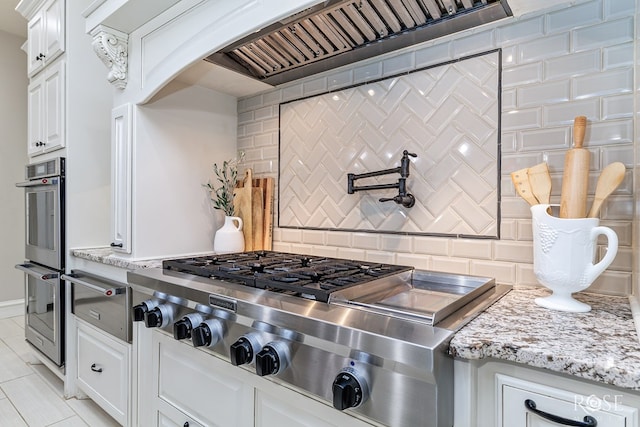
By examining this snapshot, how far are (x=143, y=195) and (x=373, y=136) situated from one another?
1.21 metres

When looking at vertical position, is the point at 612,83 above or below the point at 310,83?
below

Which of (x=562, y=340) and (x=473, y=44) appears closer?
(x=562, y=340)

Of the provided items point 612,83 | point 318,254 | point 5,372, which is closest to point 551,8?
point 612,83

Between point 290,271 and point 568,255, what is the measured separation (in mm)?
847

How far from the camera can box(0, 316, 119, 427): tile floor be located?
1.97 meters

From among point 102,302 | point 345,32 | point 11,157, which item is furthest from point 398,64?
point 11,157

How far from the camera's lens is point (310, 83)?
1882 millimetres

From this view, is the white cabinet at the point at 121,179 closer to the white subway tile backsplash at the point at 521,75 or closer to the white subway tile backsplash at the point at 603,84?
the white subway tile backsplash at the point at 521,75

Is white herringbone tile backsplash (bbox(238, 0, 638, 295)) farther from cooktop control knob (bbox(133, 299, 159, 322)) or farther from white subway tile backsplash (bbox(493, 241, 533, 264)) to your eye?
cooktop control knob (bbox(133, 299, 159, 322))

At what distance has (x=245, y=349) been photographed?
976 mm

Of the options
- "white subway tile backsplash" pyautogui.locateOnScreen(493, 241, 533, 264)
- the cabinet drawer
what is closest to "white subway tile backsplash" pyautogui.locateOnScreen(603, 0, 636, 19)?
"white subway tile backsplash" pyautogui.locateOnScreen(493, 241, 533, 264)

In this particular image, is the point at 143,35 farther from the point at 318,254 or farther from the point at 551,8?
the point at 551,8

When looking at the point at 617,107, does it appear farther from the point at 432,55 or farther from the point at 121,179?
the point at 121,179

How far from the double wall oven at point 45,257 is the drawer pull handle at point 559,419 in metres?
2.52
